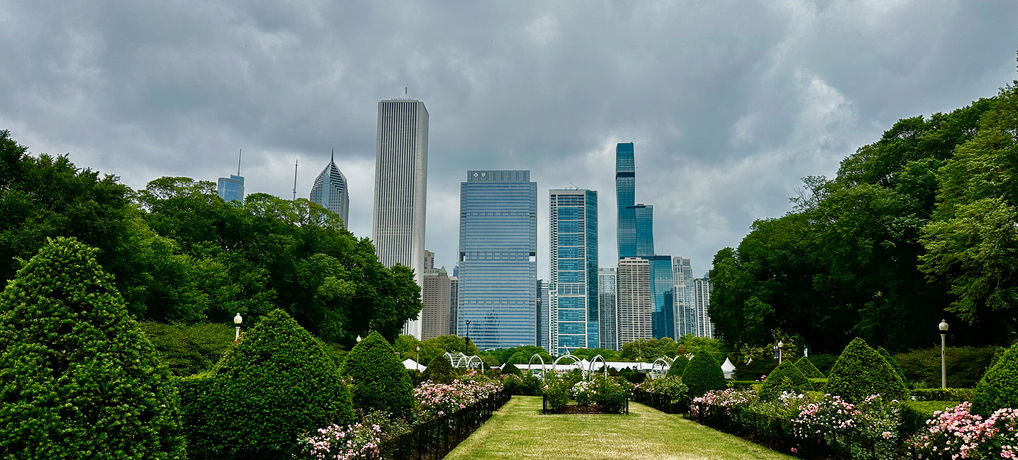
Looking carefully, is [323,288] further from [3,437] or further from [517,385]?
[3,437]

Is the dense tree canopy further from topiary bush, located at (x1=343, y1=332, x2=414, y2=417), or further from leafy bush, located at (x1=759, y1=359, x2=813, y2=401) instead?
topiary bush, located at (x1=343, y1=332, x2=414, y2=417)

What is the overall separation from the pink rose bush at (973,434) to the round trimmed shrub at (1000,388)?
0.15 metres

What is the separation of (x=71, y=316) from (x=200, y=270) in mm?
26919

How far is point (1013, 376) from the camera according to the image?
7656mm

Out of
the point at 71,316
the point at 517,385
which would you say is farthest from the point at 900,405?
the point at 517,385

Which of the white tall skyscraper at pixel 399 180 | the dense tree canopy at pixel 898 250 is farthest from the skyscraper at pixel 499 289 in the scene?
the dense tree canopy at pixel 898 250

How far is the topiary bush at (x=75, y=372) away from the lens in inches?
184

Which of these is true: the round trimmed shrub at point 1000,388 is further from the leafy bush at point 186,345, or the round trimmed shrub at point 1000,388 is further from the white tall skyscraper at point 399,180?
the white tall skyscraper at point 399,180

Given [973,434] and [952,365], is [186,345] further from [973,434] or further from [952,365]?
[952,365]

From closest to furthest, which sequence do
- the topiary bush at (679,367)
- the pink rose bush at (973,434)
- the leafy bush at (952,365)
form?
the pink rose bush at (973,434) < the leafy bush at (952,365) < the topiary bush at (679,367)

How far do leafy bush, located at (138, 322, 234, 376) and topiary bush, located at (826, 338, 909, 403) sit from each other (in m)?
16.7

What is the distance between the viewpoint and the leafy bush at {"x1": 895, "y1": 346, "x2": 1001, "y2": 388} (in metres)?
21.7

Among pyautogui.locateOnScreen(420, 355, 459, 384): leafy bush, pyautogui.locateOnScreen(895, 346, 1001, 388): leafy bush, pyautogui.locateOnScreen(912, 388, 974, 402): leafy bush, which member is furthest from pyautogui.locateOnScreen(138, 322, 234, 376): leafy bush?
pyautogui.locateOnScreen(895, 346, 1001, 388): leafy bush

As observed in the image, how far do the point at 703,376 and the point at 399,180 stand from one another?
163 metres
